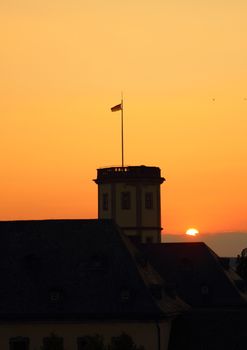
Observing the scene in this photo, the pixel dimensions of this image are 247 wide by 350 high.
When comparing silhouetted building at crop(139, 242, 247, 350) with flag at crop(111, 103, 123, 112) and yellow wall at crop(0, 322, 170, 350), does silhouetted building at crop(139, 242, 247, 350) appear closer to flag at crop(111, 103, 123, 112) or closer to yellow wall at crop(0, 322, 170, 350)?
yellow wall at crop(0, 322, 170, 350)

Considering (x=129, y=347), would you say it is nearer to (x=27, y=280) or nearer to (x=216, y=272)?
(x=27, y=280)

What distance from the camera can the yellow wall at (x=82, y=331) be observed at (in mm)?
109500

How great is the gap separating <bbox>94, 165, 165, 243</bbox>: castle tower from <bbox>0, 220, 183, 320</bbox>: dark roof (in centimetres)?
3809

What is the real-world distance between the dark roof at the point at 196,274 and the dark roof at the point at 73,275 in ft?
33.1

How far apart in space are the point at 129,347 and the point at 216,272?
2819 cm

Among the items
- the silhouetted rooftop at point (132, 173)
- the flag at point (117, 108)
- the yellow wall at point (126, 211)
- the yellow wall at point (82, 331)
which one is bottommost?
the yellow wall at point (82, 331)

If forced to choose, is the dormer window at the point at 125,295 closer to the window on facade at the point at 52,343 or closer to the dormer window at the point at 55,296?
the dormer window at the point at 55,296

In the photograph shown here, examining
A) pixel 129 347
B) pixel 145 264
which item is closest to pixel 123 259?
pixel 145 264

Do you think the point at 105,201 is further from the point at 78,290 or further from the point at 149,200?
the point at 78,290

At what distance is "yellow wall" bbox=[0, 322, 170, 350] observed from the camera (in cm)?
10950

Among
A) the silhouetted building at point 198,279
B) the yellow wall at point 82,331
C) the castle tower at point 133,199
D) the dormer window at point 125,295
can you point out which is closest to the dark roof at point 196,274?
the silhouetted building at point 198,279

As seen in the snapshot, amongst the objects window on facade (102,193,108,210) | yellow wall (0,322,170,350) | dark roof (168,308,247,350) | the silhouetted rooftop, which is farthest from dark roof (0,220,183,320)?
Result: the silhouetted rooftop

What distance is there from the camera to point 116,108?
163125mm

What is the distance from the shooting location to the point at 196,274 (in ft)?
429
